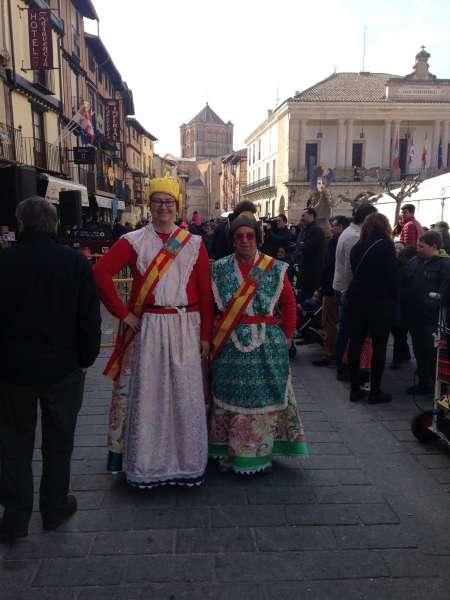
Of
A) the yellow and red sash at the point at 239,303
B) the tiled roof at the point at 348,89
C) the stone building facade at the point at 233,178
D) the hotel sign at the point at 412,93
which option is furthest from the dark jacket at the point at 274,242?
the stone building facade at the point at 233,178

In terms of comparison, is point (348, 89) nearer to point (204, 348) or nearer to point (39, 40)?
point (39, 40)

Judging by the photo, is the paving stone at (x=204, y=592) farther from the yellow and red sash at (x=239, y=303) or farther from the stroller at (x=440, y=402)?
the stroller at (x=440, y=402)

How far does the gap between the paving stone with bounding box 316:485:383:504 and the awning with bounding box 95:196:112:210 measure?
23.0m

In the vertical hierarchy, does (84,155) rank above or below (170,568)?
above

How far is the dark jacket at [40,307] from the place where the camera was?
2646 mm

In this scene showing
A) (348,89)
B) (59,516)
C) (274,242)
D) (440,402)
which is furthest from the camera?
(348,89)

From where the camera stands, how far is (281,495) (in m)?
3.35

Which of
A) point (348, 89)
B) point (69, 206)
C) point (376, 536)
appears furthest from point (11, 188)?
point (348, 89)

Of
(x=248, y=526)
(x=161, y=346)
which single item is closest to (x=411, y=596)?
(x=248, y=526)

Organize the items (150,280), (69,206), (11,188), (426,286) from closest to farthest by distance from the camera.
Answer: (150,280) < (426,286) < (11,188) < (69,206)

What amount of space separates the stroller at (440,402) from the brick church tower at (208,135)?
97.0 metres

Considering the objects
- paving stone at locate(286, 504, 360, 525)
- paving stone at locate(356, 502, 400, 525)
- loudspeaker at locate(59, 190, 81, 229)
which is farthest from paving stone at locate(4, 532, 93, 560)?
loudspeaker at locate(59, 190, 81, 229)

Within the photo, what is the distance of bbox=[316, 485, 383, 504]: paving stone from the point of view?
129 inches

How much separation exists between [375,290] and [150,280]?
8.53 ft
